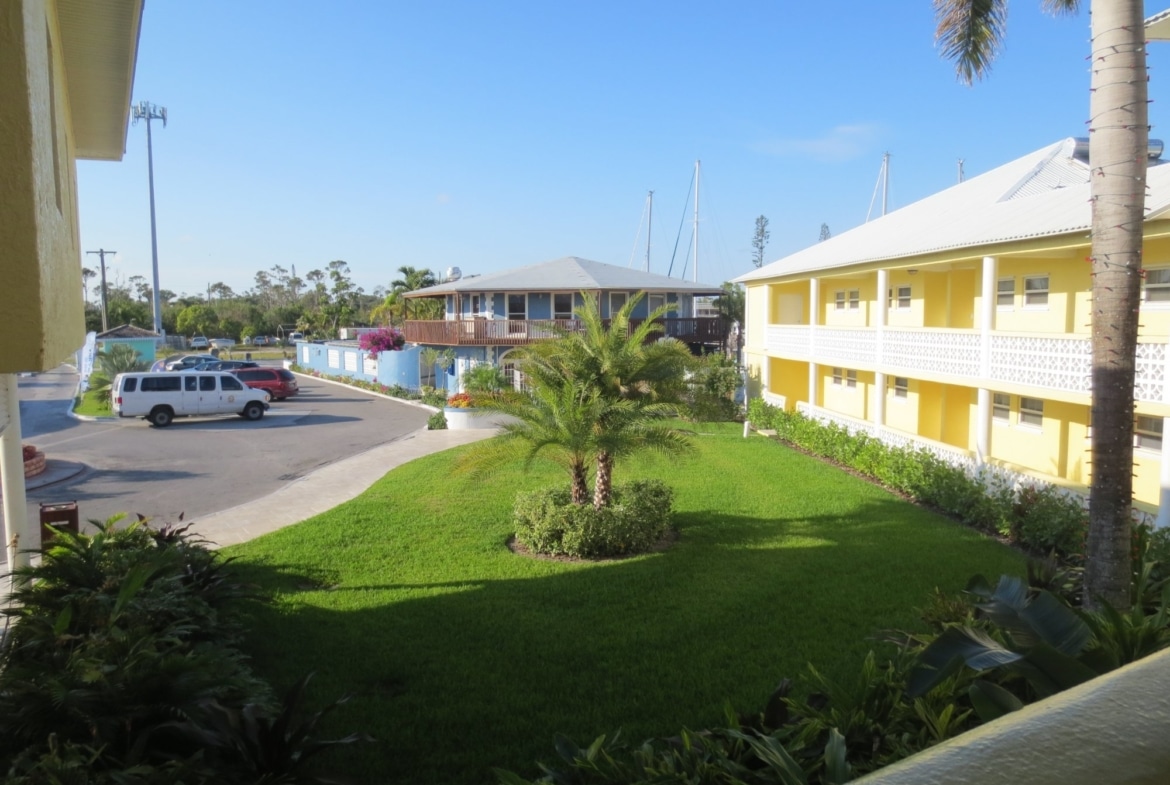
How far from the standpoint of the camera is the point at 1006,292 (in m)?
17.4

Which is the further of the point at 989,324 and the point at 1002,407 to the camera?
the point at 1002,407

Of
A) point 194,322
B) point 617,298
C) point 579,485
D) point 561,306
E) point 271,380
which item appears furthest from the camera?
point 194,322

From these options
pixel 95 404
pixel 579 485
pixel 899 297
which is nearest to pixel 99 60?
pixel 579 485

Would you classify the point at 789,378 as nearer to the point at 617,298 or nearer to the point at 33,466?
the point at 617,298

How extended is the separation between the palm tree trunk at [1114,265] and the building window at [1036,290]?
419 inches

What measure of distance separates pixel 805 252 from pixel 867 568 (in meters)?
18.7

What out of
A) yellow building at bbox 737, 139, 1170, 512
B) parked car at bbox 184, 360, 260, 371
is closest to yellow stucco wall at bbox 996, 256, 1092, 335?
yellow building at bbox 737, 139, 1170, 512

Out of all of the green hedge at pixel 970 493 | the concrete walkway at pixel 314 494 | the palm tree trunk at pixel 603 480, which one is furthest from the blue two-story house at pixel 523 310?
the palm tree trunk at pixel 603 480

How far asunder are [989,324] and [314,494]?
1375 centimetres

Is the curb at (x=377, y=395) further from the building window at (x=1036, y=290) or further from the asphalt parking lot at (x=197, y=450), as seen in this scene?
the building window at (x=1036, y=290)

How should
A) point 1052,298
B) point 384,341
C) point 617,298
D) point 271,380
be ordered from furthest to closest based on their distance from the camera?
1. point 384,341
2. point 617,298
3. point 271,380
4. point 1052,298

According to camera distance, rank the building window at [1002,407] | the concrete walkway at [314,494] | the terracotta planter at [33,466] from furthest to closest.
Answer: the terracotta planter at [33,466]
the building window at [1002,407]
the concrete walkway at [314,494]

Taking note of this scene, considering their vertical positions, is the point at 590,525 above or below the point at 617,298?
below

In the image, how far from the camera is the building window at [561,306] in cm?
3659
